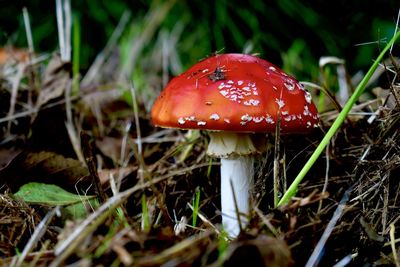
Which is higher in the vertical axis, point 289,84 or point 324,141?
point 289,84

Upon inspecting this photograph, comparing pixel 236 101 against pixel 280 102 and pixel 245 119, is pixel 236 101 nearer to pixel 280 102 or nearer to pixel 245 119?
pixel 245 119

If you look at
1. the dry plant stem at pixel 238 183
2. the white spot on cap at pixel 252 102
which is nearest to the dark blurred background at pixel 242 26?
the dry plant stem at pixel 238 183

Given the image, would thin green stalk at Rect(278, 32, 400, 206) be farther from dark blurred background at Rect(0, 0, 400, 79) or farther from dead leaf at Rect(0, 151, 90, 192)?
dark blurred background at Rect(0, 0, 400, 79)

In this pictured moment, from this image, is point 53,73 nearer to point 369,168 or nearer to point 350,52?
point 369,168

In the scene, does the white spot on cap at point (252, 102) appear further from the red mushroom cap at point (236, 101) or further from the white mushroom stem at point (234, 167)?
the white mushroom stem at point (234, 167)

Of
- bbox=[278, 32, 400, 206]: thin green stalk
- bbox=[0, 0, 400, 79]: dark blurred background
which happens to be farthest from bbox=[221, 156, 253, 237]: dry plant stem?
bbox=[0, 0, 400, 79]: dark blurred background

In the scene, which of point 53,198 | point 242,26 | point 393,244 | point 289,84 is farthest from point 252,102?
point 242,26

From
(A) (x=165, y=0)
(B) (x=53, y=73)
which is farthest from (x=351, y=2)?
(B) (x=53, y=73)
